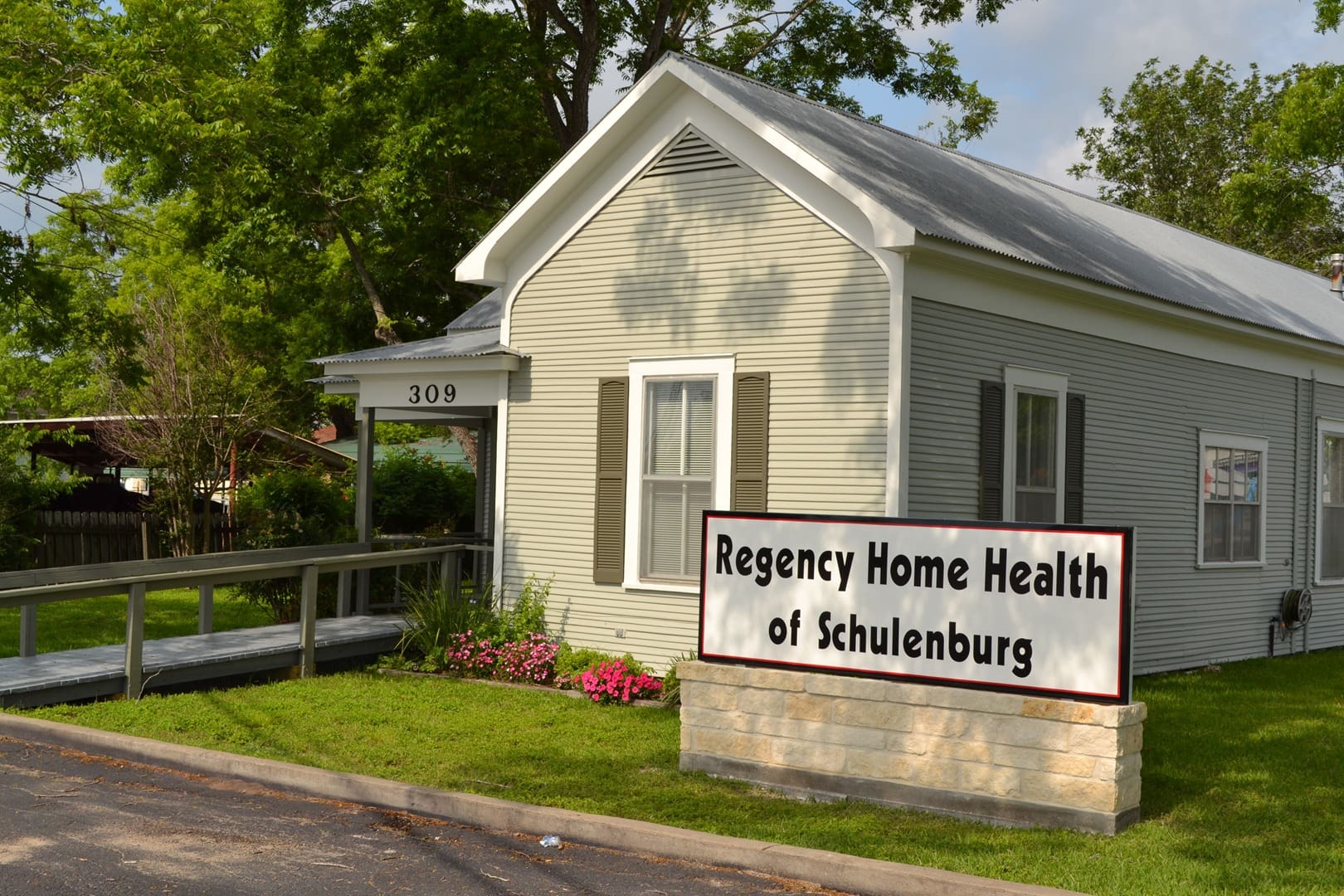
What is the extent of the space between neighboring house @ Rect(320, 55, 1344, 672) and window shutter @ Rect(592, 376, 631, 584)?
2cm

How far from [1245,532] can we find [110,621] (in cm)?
1516

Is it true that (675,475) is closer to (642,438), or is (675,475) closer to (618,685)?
(642,438)

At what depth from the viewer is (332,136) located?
79.6ft

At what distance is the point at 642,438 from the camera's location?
514 inches

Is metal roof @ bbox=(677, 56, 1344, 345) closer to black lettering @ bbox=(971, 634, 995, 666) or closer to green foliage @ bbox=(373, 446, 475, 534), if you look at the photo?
black lettering @ bbox=(971, 634, 995, 666)

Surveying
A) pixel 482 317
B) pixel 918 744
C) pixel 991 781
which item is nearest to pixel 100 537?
pixel 482 317

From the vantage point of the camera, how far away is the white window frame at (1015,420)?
12711mm

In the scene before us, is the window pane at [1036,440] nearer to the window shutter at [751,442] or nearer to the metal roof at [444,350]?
the window shutter at [751,442]

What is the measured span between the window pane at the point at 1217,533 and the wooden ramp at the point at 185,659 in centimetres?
927

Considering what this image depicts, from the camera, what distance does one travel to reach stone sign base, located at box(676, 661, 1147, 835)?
765 centimetres

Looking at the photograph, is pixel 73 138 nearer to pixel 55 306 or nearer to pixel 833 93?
pixel 55 306

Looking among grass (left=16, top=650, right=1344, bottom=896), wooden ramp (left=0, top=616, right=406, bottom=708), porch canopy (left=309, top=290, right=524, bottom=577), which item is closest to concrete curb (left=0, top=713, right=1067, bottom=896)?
grass (left=16, top=650, right=1344, bottom=896)

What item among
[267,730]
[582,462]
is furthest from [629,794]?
[582,462]

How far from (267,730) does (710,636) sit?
12.1 ft
